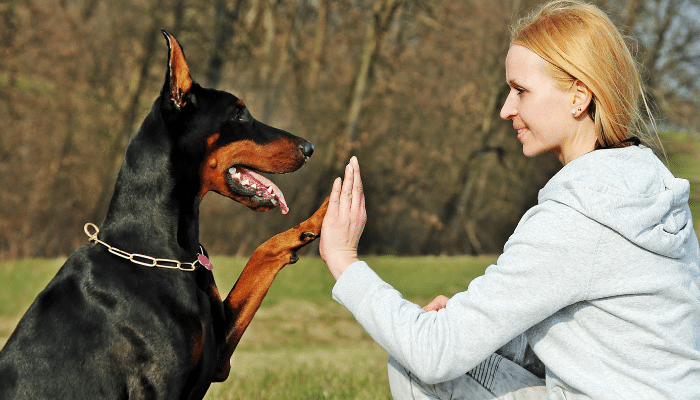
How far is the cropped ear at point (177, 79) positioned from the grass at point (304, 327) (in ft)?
6.76

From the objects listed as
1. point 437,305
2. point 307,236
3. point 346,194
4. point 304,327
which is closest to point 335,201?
point 346,194

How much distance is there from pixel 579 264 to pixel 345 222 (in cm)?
73

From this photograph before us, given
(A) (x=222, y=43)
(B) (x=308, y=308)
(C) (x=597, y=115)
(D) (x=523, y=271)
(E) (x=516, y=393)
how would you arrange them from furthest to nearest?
(A) (x=222, y=43) < (B) (x=308, y=308) < (E) (x=516, y=393) < (C) (x=597, y=115) < (D) (x=523, y=271)

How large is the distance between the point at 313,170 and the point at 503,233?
6401 mm

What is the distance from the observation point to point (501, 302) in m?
1.69


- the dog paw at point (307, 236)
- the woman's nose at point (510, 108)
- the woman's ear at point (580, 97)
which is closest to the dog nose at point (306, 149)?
the dog paw at point (307, 236)

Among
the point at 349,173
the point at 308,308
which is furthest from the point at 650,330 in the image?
the point at 308,308

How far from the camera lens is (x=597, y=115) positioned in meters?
1.95

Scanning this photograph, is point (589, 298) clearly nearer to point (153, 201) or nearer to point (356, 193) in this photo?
point (356, 193)

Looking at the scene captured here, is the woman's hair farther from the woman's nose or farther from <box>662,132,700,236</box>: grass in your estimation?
<box>662,132,700,236</box>: grass

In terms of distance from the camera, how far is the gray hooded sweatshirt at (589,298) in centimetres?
167

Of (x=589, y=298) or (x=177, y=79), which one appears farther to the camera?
(x=177, y=79)

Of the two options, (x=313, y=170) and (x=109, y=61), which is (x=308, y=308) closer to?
(x=313, y=170)

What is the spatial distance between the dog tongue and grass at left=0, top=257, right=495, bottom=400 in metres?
1.62
